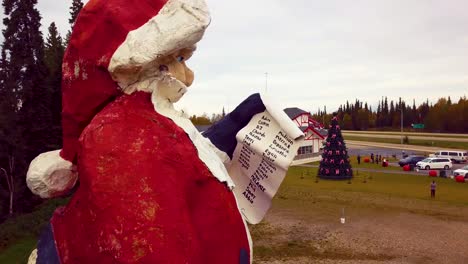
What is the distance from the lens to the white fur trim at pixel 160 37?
2125mm

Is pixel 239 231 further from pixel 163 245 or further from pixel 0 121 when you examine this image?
pixel 0 121

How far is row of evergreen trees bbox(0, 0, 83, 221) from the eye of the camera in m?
17.6

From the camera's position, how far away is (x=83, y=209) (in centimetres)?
197

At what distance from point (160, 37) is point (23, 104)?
749 inches

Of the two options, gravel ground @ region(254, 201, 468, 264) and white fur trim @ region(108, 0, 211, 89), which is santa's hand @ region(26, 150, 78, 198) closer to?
white fur trim @ region(108, 0, 211, 89)

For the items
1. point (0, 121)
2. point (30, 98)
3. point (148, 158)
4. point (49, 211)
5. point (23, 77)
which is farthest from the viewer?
point (23, 77)

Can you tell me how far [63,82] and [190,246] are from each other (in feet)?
3.99

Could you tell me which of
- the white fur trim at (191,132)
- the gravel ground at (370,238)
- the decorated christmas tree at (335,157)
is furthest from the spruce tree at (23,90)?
the white fur trim at (191,132)

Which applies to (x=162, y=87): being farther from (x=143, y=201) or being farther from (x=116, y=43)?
(x=143, y=201)

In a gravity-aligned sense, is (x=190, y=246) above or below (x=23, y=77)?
below

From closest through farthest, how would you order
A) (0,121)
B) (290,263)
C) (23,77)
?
(290,263) < (0,121) < (23,77)

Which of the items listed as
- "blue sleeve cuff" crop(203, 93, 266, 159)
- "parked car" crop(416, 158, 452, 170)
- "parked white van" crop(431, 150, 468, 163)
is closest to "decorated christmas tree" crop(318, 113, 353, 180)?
"parked car" crop(416, 158, 452, 170)

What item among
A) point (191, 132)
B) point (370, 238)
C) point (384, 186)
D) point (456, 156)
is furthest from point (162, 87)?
point (456, 156)

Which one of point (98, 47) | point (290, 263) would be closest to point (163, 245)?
point (98, 47)
